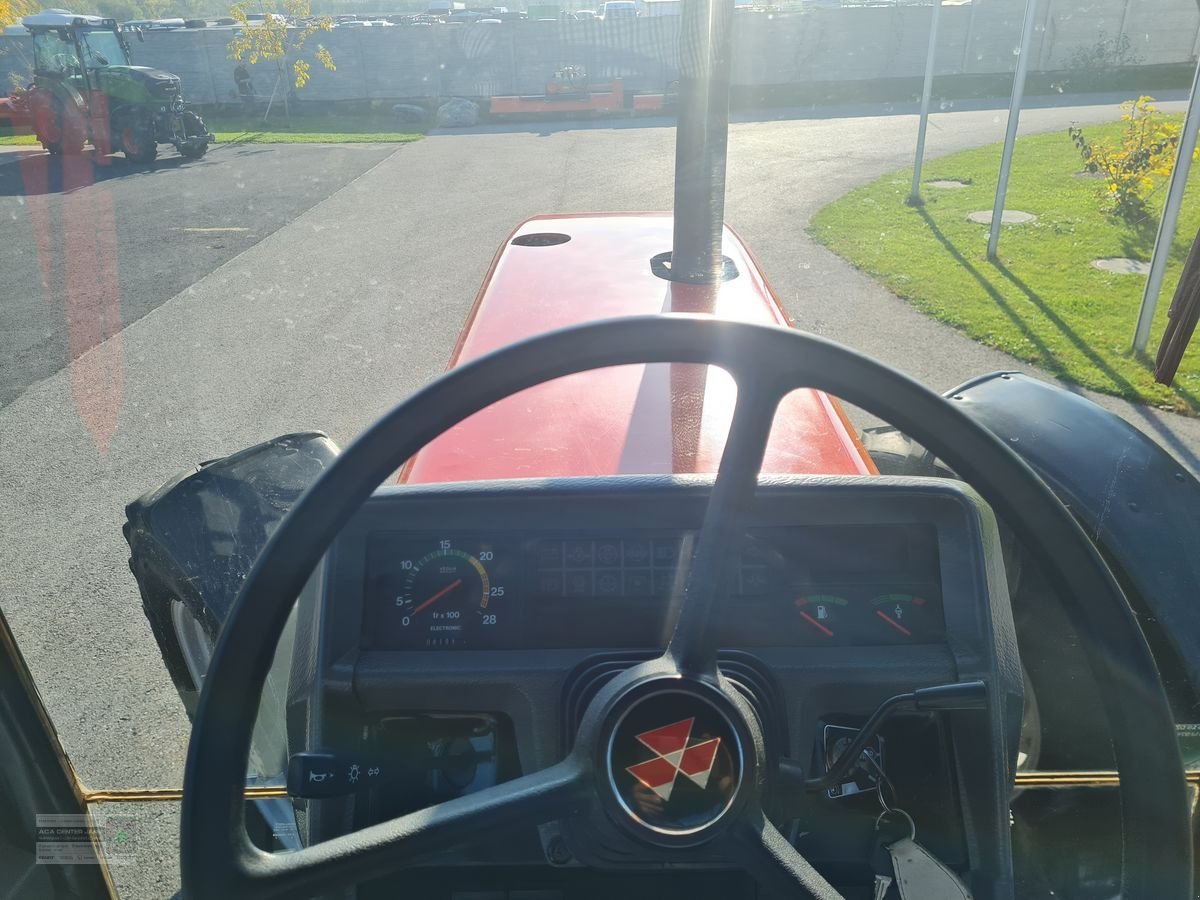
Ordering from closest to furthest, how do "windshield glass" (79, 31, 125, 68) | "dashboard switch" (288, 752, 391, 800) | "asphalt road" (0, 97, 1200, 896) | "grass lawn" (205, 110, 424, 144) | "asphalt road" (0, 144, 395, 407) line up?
"dashboard switch" (288, 752, 391, 800) < "asphalt road" (0, 97, 1200, 896) < "asphalt road" (0, 144, 395, 407) < "windshield glass" (79, 31, 125, 68) < "grass lawn" (205, 110, 424, 144)

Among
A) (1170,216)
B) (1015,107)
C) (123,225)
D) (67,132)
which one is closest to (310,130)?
(67,132)

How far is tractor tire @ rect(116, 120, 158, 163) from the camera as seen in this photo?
1564 centimetres

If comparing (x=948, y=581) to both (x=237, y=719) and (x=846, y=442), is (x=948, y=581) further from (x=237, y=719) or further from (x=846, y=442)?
(x=237, y=719)

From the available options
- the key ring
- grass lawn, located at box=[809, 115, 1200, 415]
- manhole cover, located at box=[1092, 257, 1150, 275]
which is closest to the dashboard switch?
Result: the key ring

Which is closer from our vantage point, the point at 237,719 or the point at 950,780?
the point at 237,719

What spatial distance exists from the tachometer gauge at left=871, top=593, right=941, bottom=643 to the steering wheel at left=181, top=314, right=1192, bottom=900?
40cm

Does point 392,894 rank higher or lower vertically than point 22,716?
lower

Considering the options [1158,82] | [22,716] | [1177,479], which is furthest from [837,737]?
[1158,82]

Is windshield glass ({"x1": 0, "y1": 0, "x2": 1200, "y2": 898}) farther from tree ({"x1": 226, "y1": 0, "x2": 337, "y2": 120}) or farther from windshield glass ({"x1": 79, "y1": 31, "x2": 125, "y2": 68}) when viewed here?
tree ({"x1": 226, "y1": 0, "x2": 337, "y2": 120})

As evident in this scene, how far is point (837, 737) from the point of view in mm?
1385

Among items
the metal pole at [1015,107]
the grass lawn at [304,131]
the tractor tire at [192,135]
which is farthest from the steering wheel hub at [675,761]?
the grass lawn at [304,131]

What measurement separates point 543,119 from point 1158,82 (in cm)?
1385

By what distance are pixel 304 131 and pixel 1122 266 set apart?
1691 centimetres

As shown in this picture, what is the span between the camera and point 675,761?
93 cm
